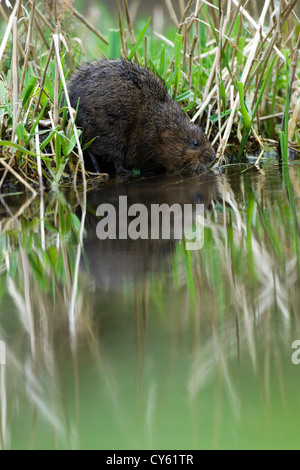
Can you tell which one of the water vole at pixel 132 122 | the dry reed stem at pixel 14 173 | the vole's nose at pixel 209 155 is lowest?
the dry reed stem at pixel 14 173

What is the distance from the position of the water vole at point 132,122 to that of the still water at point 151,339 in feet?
5.61

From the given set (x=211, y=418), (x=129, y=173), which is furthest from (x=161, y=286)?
(x=129, y=173)

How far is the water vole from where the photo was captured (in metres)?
4.07

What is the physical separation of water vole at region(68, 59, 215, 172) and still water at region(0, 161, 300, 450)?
1711 millimetres

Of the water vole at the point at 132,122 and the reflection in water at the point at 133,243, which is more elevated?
the water vole at the point at 132,122

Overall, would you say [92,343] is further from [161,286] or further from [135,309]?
[161,286]

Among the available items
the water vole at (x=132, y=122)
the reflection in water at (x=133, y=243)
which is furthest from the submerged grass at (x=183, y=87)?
the reflection in water at (x=133, y=243)

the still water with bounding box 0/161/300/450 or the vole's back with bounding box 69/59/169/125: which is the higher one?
the vole's back with bounding box 69/59/169/125

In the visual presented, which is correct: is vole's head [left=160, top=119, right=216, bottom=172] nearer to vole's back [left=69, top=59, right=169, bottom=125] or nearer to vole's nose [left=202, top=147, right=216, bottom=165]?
vole's nose [left=202, top=147, right=216, bottom=165]

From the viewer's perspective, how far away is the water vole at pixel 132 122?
407cm

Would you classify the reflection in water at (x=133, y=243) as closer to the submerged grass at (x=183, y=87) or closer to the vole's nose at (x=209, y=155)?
the submerged grass at (x=183, y=87)

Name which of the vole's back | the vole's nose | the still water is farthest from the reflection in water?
the vole's back

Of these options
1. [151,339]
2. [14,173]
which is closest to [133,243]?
[151,339]

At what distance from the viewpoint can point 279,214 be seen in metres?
2.55
